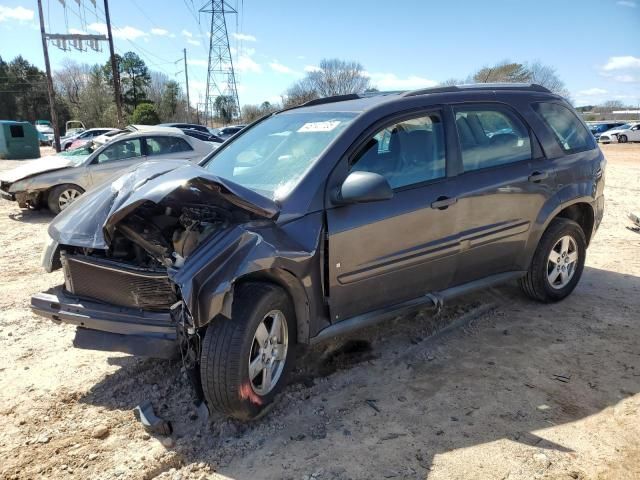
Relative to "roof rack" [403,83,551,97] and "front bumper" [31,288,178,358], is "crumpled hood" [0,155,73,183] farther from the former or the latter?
"roof rack" [403,83,551,97]

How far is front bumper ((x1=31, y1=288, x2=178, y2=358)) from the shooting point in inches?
111

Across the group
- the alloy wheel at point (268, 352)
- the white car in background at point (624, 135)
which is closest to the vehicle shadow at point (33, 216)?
the alloy wheel at point (268, 352)

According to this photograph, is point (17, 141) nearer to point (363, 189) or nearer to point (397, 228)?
point (397, 228)

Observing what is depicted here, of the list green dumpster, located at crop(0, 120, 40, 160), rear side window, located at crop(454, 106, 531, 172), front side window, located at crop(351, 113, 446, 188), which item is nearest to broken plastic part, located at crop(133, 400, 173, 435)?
front side window, located at crop(351, 113, 446, 188)

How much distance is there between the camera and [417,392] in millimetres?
3242

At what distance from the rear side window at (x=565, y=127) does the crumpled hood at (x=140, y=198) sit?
293 cm

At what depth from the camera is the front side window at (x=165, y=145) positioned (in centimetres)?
983

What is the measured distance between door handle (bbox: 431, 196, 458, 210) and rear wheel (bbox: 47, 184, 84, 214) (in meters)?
8.09

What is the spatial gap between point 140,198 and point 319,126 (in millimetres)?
1428

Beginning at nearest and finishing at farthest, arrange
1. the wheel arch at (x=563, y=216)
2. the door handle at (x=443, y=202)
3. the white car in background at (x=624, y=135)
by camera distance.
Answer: the door handle at (x=443, y=202) < the wheel arch at (x=563, y=216) < the white car in background at (x=624, y=135)

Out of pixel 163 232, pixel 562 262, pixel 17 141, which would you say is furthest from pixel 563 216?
pixel 17 141

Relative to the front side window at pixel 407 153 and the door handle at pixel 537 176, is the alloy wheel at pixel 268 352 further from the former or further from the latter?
the door handle at pixel 537 176

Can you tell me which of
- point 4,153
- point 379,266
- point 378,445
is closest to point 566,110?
point 379,266

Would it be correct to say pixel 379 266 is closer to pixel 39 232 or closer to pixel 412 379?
pixel 412 379
